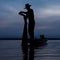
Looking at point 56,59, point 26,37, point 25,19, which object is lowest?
point 56,59

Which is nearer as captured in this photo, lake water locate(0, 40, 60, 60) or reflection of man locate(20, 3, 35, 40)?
reflection of man locate(20, 3, 35, 40)

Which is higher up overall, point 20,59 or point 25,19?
point 25,19

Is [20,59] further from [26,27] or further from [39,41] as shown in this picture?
[39,41]

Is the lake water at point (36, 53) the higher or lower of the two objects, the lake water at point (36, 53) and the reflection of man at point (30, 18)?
the lower

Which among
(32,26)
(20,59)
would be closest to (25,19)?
(32,26)

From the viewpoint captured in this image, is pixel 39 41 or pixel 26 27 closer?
pixel 26 27

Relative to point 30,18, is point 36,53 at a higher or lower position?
lower

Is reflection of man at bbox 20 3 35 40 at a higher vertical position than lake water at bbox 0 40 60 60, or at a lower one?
higher

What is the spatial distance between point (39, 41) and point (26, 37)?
13731mm

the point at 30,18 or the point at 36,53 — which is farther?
the point at 36,53

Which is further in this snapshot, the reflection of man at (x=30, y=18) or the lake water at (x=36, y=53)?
→ the lake water at (x=36, y=53)

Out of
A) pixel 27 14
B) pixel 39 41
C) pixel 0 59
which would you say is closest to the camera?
pixel 0 59

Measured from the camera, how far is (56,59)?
853cm

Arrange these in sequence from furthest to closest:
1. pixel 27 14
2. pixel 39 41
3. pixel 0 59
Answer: pixel 39 41 → pixel 27 14 → pixel 0 59
